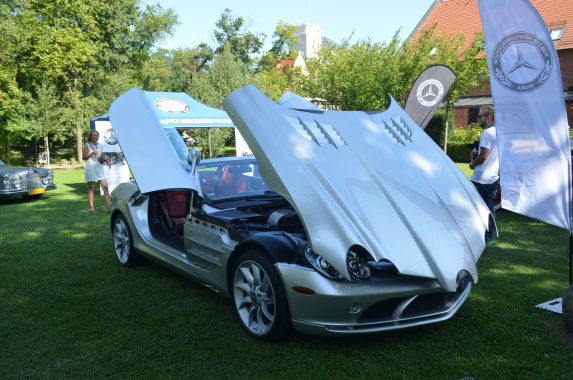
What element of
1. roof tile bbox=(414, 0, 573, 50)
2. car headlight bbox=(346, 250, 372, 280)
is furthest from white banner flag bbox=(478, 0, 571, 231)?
roof tile bbox=(414, 0, 573, 50)

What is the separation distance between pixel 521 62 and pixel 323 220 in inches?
95.0

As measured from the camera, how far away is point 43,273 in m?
5.42

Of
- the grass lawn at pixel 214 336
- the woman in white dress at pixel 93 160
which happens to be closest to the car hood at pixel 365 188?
the grass lawn at pixel 214 336

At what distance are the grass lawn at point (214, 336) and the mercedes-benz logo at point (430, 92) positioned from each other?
3.46 metres

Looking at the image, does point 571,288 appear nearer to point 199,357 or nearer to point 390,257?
point 390,257

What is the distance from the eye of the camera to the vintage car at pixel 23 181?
10.9 meters

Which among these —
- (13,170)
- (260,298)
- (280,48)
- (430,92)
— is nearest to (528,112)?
(260,298)

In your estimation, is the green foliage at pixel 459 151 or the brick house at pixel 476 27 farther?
the brick house at pixel 476 27

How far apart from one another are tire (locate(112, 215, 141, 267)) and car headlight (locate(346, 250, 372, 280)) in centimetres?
312

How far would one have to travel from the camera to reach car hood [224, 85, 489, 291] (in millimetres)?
3141

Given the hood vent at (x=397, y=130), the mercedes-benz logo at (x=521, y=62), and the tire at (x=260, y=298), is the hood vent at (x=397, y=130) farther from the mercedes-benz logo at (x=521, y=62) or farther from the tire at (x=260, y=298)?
the tire at (x=260, y=298)

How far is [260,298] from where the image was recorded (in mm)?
3473

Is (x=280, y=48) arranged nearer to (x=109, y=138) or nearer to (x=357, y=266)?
(x=109, y=138)

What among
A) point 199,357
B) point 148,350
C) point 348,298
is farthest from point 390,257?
point 148,350
